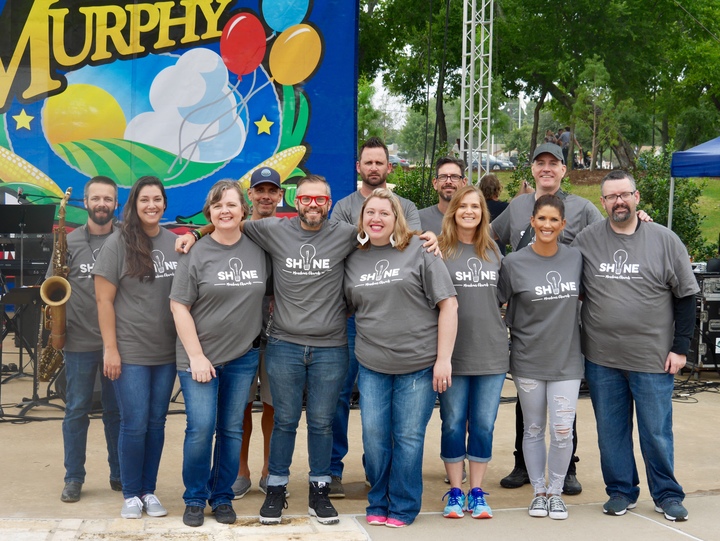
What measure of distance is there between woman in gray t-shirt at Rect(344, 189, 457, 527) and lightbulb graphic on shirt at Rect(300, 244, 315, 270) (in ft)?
0.65

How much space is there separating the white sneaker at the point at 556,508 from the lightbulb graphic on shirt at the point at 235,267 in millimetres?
2015

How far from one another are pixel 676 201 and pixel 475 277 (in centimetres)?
1085

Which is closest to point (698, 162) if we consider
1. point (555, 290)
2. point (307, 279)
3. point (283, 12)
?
point (283, 12)

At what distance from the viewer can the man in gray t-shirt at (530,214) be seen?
200 inches

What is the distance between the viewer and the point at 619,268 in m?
4.54

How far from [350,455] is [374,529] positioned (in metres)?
1.57

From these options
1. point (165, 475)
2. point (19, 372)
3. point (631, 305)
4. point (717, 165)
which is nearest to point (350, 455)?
point (165, 475)

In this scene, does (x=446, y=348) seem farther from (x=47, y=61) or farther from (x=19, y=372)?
(x=19, y=372)

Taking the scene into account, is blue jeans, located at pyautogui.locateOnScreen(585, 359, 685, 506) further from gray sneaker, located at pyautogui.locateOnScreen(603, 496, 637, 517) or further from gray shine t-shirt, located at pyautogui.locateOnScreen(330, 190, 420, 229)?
gray shine t-shirt, located at pyautogui.locateOnScreen(330, 190, 420, 229)

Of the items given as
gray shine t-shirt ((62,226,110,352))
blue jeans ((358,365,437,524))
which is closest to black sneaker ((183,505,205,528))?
blue jeans ((358,365,437,524))

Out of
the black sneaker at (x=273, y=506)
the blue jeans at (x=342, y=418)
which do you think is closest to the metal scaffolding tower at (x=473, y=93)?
the blue jeans at (x=342, y=418)

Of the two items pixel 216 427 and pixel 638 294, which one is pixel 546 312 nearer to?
pixel 638 294

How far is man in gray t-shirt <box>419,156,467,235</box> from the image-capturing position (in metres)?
5.20

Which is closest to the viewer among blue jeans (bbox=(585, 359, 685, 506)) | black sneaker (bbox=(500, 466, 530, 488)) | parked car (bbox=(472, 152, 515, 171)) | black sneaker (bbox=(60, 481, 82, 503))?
blue jeans (bbox=(585, 359, 685, 506))
